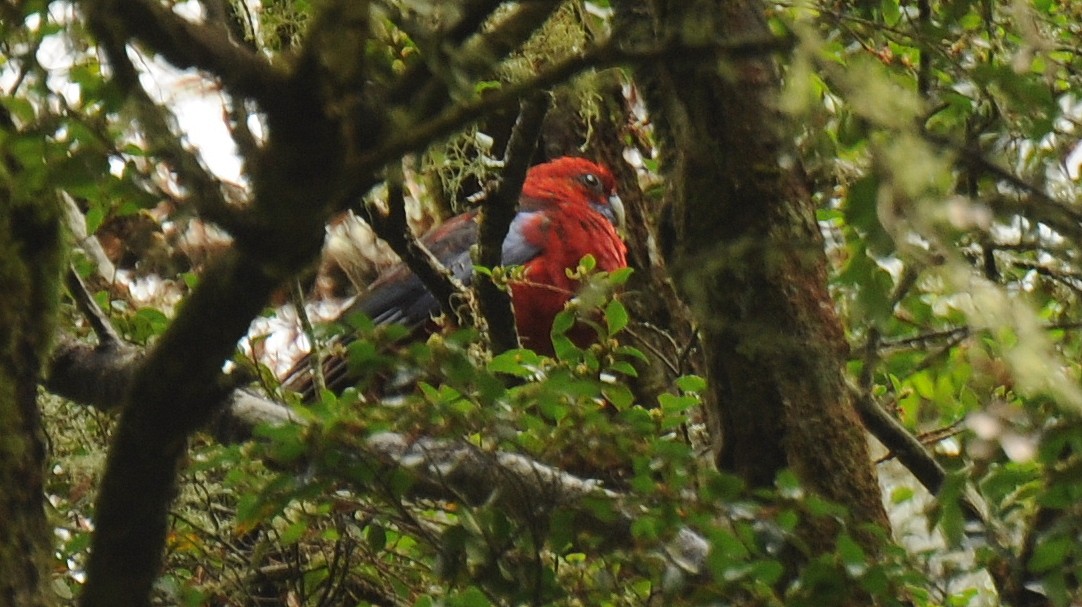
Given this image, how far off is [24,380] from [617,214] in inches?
122

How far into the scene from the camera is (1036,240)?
5.55 feet

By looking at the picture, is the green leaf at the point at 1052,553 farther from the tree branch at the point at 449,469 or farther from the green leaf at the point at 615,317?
the green leaf at the point at 615,317

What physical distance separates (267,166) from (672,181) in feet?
3.96

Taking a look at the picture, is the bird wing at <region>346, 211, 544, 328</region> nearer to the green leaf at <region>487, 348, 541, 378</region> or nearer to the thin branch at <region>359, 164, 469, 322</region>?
the thin branch at <region>359, 164, 469, 322</region>

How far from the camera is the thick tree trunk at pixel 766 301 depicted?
204 cm

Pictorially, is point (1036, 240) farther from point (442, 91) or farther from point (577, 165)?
point (577, 165)

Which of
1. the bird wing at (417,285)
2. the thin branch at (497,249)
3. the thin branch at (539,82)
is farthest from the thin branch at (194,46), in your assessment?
the bird wing at (417,285)

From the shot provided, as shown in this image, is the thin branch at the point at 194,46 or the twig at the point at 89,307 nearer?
the thin branch at the point at 194,46

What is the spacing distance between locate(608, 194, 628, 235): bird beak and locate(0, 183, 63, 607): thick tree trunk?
2.75 meters

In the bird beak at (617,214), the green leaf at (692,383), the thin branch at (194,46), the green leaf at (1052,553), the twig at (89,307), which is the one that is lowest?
the bird beak at (617,214)

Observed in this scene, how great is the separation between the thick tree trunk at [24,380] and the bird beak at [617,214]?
9.01 feet

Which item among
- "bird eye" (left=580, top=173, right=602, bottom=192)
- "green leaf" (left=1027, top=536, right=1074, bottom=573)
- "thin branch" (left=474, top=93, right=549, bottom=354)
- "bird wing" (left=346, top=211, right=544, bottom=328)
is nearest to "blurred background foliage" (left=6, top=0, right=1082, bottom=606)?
"green leaf" (left=1027, top=536, right=1074, bottom=573)

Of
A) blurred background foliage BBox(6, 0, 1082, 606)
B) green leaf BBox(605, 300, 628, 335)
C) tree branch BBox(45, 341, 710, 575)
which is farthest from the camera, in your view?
green leaf BBox(605, 300, 628, 335)

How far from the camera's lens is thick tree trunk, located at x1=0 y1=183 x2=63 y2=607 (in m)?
1.52
